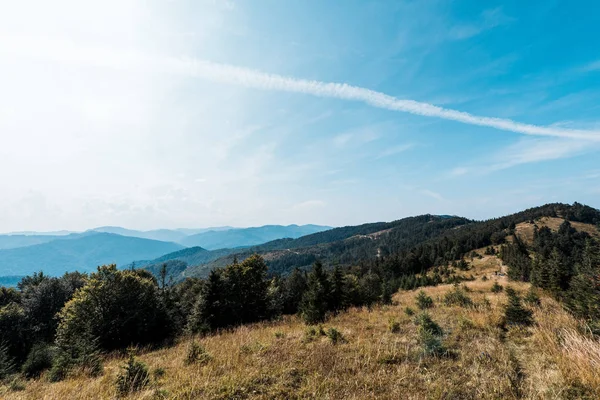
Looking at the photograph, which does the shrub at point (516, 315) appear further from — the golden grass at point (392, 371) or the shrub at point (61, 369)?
the shrub at point (61, 369)

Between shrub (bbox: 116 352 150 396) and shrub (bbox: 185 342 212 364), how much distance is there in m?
1.29

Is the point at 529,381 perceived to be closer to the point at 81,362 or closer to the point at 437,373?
the point at 437,373

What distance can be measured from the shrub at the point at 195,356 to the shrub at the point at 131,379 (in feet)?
4.25

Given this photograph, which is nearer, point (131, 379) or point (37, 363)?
point (131, 379)

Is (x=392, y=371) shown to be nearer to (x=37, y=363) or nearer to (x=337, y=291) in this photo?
(x=337, y=291)

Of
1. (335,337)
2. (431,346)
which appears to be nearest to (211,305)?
(335,337)

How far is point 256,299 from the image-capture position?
135 feet

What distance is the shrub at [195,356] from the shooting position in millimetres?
7027

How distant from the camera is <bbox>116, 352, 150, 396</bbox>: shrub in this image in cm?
562

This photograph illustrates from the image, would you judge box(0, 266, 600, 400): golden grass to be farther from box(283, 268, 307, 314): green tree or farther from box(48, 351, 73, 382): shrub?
box(283, 268, 307, 314): green tree

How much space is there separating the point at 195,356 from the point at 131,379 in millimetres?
1918

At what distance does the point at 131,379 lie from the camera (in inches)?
231

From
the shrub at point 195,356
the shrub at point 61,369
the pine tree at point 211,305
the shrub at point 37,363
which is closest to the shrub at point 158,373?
the shrub at point 195,356

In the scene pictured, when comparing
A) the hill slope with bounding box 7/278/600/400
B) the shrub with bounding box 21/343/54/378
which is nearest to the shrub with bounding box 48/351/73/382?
the hill slope with bounding box 7/278/600/400
